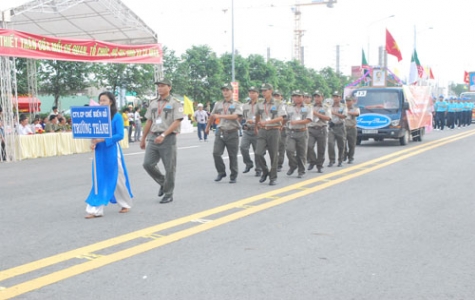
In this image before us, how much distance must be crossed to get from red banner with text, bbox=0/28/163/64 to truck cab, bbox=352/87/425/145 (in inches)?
295

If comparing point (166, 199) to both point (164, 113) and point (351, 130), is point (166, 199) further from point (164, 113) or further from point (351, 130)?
point (351, 130)

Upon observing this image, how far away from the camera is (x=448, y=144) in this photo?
19.8 meters

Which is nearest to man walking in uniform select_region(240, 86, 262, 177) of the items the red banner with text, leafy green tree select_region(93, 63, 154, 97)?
the red banner with text

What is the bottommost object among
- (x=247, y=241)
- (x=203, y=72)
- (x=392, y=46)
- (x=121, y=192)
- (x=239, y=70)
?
(x=247, y=241)

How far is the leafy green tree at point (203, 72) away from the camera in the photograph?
1743 inches

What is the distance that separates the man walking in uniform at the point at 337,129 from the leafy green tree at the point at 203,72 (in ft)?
103

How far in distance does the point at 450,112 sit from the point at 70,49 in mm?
22718

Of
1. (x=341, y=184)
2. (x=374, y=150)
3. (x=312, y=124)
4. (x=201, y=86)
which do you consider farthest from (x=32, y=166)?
(x=201, y=86)

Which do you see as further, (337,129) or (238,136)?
(337,129)

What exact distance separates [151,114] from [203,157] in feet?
24.4

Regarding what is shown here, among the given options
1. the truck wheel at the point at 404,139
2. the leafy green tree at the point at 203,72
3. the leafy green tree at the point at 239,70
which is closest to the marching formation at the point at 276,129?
the truck wheel at the point at 404,139

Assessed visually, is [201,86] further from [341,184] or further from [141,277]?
[141,277]

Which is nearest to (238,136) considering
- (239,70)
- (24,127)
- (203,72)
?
(24,127)

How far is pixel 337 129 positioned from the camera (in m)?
13.3
